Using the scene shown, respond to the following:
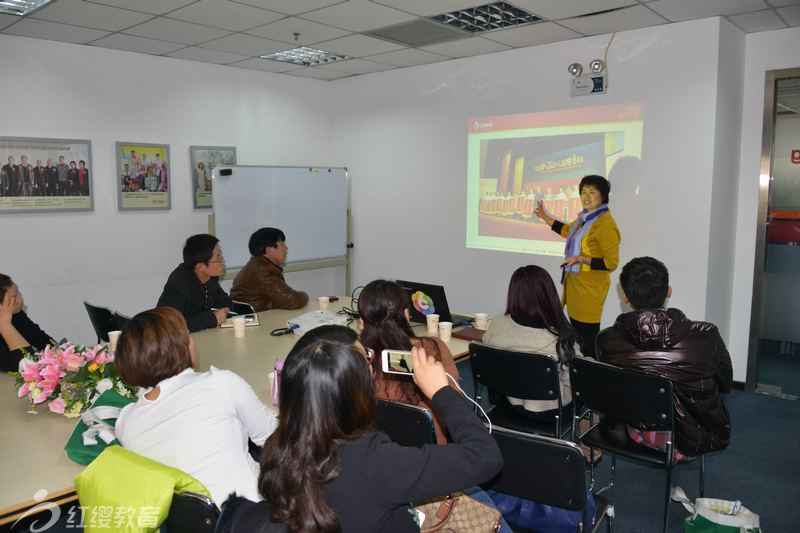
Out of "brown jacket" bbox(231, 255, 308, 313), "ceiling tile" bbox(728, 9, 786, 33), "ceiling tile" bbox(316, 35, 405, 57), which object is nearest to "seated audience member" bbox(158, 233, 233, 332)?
"brown jacket" bbox(231, 255, 308, 313)

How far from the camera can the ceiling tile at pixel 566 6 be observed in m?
3.55

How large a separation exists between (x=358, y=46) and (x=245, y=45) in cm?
97

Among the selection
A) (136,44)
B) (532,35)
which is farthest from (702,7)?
(136,44)

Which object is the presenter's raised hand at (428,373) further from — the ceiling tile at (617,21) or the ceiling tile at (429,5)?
the ceiling tile at (617,21)

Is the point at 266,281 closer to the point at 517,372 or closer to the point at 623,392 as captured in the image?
the point at 517,372

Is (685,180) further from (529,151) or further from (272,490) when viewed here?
(272,490)

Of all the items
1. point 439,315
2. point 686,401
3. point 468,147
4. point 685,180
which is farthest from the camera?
point 468,147

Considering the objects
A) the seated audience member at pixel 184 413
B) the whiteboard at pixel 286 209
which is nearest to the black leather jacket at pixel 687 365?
the seated audience member at pixel 184 413

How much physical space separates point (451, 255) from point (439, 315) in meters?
2.27

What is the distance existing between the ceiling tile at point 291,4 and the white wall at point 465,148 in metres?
1.90

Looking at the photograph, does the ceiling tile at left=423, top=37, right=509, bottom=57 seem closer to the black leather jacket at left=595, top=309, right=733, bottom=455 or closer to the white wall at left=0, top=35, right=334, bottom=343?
the white wall at left=0, top=35, right=334, bottom=343

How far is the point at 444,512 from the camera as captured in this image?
1579 mm

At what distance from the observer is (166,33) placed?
4312 millimetres

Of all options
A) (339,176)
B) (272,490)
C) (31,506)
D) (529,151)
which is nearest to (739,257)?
(529,151)
